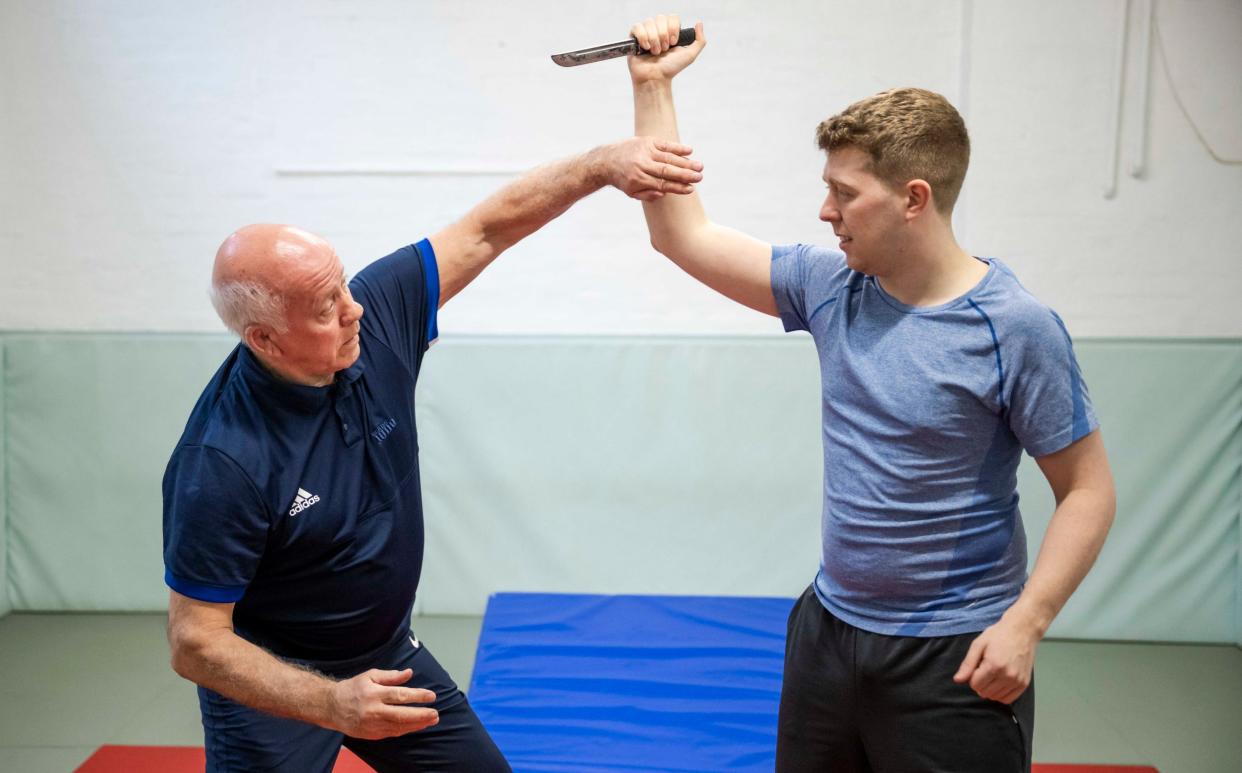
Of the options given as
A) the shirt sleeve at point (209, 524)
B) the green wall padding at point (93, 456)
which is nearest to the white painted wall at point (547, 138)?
the green wall padding at point (93, 456)

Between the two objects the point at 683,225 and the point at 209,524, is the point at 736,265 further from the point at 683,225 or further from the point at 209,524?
the point at 209,524

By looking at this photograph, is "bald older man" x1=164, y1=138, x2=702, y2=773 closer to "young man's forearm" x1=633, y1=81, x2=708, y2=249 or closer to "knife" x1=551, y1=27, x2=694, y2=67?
"young man's forearm" x1=633, y1=81, x2=708, y2=249

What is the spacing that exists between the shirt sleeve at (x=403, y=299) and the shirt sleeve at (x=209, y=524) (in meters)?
0.43

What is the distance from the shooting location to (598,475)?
4316 millimetres

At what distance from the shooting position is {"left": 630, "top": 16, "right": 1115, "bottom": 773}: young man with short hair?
A: 1.62 metres

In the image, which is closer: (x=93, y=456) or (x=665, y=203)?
(x=665, y=203)

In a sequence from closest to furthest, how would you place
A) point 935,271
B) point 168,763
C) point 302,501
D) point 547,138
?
point 935,271 < point 302,501 < point 168,763 < point 547,138

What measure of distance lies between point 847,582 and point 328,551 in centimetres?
93

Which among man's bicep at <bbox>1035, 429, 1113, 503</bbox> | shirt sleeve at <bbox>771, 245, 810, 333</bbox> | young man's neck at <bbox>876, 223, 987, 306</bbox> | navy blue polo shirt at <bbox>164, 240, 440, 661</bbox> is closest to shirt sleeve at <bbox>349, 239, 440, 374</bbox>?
navy blue polo shirt at <bbox>164, 240, 440, 661</bbox>

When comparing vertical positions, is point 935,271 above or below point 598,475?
above

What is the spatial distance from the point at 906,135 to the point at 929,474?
1.77 feet

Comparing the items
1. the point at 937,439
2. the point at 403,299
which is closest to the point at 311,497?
the point at 403,299

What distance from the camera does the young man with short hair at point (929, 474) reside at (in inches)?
63.6

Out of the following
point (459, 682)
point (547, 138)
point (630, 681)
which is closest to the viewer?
point (630, 681)
